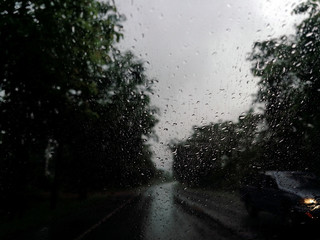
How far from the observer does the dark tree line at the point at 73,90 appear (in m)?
6.65

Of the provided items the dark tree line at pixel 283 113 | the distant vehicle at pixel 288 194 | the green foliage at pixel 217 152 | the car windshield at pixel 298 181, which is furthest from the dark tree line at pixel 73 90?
the car windshield at pixel 298 181

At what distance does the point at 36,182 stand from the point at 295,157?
773 inches

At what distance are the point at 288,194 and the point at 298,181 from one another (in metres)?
0.42

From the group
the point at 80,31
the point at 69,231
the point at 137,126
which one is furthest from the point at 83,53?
the point at 69,231

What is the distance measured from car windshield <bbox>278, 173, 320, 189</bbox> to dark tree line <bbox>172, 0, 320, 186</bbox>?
19 centimetres

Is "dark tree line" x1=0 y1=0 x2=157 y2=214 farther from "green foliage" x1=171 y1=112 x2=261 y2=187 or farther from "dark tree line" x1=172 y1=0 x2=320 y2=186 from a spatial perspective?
"dark tree line" x1=172 y1=0 x2=320 y2=186

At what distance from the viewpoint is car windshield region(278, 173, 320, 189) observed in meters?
5.35

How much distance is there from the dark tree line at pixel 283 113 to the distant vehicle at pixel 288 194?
229 millimetres

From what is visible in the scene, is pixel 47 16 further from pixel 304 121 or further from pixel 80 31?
pixel 304 121

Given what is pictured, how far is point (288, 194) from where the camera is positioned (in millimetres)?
6184

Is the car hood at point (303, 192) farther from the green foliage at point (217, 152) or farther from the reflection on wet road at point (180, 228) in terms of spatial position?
the reflection on wet road at point (180, 228)

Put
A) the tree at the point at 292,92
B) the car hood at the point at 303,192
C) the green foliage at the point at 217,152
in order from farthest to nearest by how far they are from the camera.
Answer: the green foliage at the point at 217,152 → the tree at the point at 292,92 → the car hood at the point at 303,192

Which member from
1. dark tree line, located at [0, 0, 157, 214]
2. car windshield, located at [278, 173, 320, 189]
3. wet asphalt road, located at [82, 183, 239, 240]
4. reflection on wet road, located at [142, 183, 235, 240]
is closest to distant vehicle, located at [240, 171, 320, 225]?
car windshield, located at [278, 173, 320, 189]

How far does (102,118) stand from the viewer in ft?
38.7
